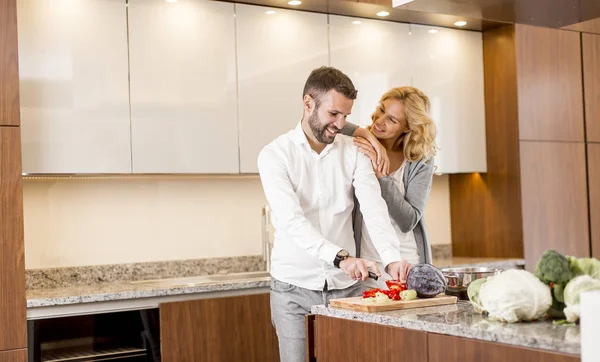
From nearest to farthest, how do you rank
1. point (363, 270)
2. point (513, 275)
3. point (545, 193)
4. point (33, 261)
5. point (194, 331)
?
point (513, 275) → point (363, 270) → point (194, 331) → point (33, 261) → point (545, 193)

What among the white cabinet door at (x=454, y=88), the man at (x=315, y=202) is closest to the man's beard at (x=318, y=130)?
the man at (x=315, y=202)

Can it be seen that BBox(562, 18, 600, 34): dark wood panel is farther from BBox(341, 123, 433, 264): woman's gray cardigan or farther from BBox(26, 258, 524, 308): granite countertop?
BBox(26, 258, 524, 308): granite countertop

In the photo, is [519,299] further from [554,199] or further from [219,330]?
[554,199]

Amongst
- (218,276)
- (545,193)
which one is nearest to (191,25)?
(218,276)

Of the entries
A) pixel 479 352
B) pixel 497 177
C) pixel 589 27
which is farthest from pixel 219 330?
pixel 589 27

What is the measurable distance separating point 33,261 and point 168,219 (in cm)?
69

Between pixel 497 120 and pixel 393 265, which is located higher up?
pixel 497 120

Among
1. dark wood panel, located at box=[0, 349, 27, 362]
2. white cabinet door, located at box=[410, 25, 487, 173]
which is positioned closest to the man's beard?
dark wood panel, located at box=[0, 349, 27, 362]

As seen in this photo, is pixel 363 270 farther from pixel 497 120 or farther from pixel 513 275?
pixel 497 120

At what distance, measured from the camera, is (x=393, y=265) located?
8.36 feet

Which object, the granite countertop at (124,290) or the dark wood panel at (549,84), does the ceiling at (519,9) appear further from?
the dark wood panel at (549,84)

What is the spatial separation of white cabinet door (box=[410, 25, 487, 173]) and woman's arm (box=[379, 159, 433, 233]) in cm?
148

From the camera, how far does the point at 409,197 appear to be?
3137 mm

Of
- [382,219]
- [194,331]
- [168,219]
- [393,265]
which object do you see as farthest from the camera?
[168,219]
